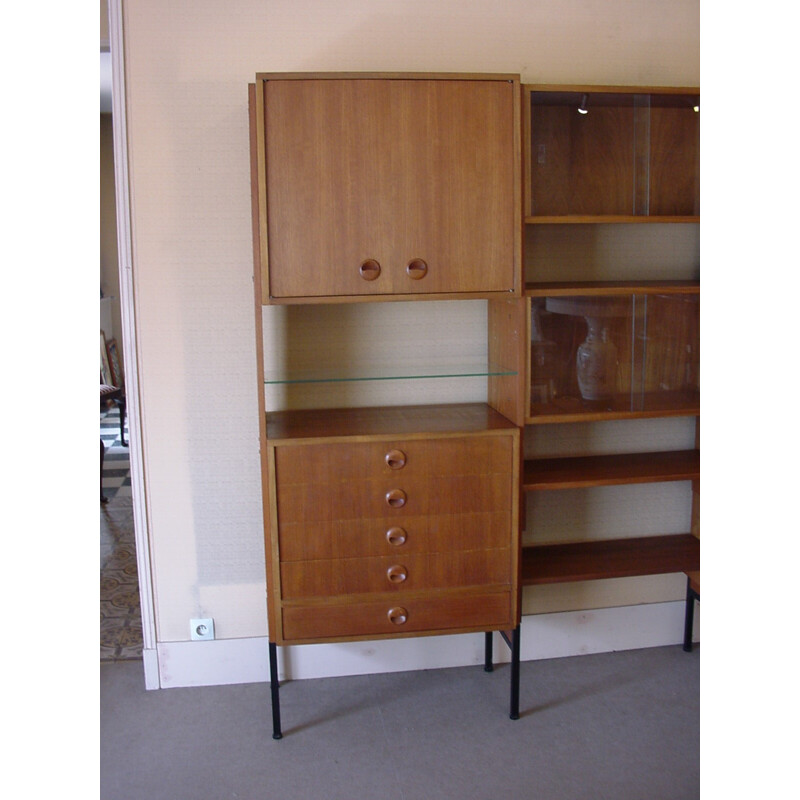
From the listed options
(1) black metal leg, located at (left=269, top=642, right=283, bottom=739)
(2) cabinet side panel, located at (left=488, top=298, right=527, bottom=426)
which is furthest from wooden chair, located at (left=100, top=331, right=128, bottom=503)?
(2) cabinet side panel, located at (left=488, top=298, right=527, bottom=426)

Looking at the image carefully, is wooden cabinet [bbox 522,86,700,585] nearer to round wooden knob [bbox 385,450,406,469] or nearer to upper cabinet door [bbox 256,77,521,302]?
upper cabinet door [bbox 256,77,521,302]

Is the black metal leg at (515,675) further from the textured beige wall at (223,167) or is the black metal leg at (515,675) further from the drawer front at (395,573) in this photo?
the textured beige wall at (223,167)

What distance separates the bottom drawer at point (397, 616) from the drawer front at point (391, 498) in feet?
0.87

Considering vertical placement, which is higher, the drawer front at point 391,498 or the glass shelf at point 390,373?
the glass shelf at point 390,373

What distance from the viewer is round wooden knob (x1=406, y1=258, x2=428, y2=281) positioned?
2.21m

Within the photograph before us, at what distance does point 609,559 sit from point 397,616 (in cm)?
80

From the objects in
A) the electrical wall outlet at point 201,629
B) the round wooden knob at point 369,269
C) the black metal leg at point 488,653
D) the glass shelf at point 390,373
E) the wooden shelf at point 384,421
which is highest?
the round wooden knob at point 369,269

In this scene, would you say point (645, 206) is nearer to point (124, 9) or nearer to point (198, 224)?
point (198, 224)

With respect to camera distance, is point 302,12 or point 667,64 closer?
point 302,12

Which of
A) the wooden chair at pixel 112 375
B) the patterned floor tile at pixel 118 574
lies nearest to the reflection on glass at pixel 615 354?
the patterned floor tile at pixel 118 574

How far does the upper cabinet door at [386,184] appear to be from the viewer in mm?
2137

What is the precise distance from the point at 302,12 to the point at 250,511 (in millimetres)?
1579

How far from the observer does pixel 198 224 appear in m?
2.49
